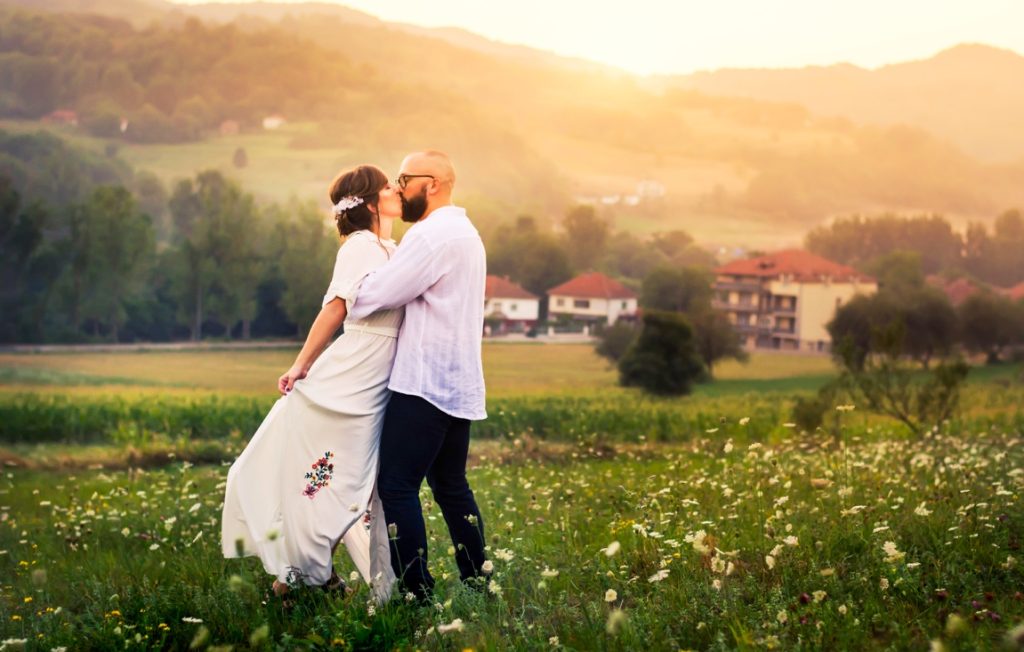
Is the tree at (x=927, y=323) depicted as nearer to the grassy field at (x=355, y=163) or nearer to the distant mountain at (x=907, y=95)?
the grassy field at (x=355, y=163)

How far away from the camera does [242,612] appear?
451 cm

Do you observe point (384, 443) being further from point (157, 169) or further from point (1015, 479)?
point (157, 169)

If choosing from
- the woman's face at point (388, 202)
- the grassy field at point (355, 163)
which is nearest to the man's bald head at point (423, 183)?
the woman's face at point (388, 202)

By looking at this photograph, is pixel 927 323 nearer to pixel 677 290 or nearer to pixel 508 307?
pixel 677 290

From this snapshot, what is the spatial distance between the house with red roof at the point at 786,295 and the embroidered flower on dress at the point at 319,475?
1015 cm

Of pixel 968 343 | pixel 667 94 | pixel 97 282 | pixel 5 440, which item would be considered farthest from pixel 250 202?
pixel 968 343

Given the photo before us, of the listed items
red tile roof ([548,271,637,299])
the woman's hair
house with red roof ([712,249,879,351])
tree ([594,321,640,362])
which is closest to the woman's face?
the woman's hair

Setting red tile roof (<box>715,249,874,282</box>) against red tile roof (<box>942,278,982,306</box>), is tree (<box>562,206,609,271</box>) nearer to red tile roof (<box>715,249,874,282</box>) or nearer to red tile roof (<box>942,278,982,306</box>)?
red tile roof (<box>715,249,874,282</box>)

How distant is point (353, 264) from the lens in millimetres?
4840

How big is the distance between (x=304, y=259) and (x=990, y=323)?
8.94 metres

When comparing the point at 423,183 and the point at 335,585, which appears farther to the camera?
the point at 335,585

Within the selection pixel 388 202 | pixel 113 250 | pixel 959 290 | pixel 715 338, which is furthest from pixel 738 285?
pixel 388 202

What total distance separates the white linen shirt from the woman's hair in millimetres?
343

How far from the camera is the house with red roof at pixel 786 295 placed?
14.4 m
